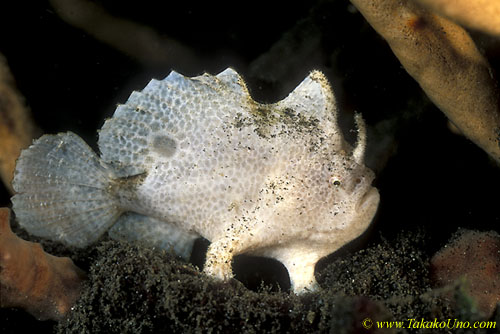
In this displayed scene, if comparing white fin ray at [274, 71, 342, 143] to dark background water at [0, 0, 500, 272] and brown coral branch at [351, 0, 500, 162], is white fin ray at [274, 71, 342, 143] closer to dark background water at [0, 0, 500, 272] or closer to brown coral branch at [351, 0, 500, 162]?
brown coral branch at [351, 0, 500, 162]

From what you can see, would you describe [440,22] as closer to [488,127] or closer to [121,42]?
[488,127]

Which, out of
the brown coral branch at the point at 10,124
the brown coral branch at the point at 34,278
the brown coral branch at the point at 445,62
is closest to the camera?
the brown coral branch at the point at 34,278

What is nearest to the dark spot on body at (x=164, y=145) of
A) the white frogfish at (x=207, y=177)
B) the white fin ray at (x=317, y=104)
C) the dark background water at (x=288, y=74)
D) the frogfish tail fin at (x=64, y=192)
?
the white frogfish at (x=207, y=177)

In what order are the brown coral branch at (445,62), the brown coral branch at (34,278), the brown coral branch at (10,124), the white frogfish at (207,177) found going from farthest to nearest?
the brown coral branch at (10,124)
the white frogfish at (207,177)
the brown coral branch at (445,62)
the brown coral branch at (34,278)

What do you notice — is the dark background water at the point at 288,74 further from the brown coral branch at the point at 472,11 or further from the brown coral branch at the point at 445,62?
the brown coral branch at the point at 472,11

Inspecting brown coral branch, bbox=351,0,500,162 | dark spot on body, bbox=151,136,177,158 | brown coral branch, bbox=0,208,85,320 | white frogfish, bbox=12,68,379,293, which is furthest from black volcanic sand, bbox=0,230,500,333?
brown coral branch, bbox=351,0,500,162

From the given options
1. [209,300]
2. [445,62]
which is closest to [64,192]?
[209,300]

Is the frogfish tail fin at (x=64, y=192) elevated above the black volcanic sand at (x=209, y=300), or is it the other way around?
the black volcanic sand at (x=209, y=300)
